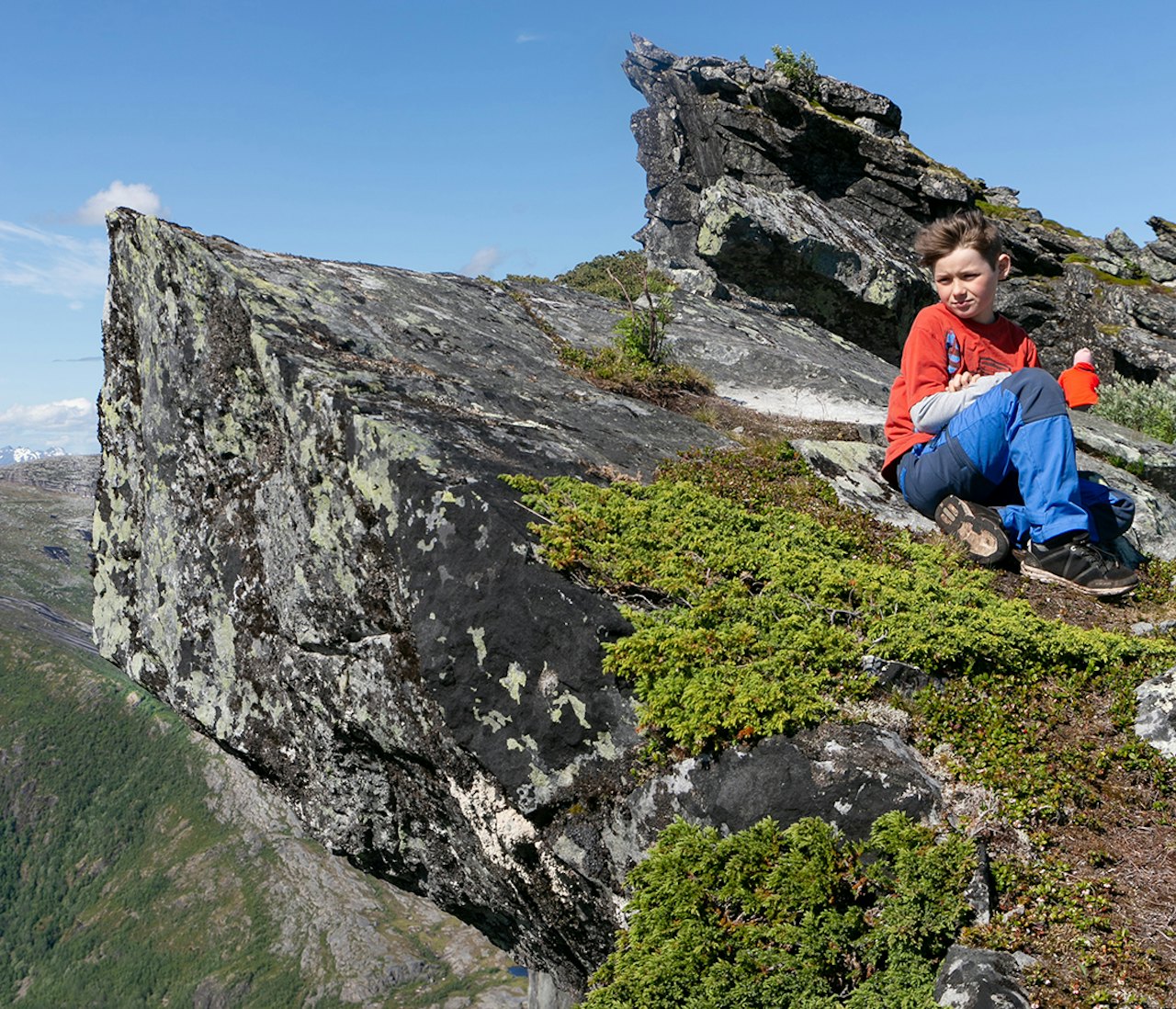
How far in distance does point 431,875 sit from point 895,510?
235 inches

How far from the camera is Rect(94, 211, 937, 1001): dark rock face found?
610cm

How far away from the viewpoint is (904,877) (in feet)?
15.9

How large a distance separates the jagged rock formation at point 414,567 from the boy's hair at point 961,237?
2481 millimetres

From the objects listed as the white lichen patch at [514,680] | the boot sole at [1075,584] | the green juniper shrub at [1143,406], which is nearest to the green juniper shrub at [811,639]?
the boot sole at [1075,584]

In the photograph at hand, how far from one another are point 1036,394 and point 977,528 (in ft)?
4.31

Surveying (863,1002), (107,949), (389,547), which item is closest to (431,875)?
(389,547)

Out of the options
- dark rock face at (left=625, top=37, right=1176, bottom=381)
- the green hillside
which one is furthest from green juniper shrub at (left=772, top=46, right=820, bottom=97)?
the green hillside

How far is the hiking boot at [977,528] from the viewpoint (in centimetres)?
788

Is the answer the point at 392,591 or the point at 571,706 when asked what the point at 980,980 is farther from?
the point at 392,591

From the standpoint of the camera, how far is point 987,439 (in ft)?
25.9

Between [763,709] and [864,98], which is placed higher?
[864,98]

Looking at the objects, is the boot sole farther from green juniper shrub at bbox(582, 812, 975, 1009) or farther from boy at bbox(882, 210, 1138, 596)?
green juniper shrub at bbox(582, 812, 975, 1009)

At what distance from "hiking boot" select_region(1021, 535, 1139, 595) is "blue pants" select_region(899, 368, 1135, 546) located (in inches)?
5.2

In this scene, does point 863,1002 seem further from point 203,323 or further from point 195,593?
point 203,323
